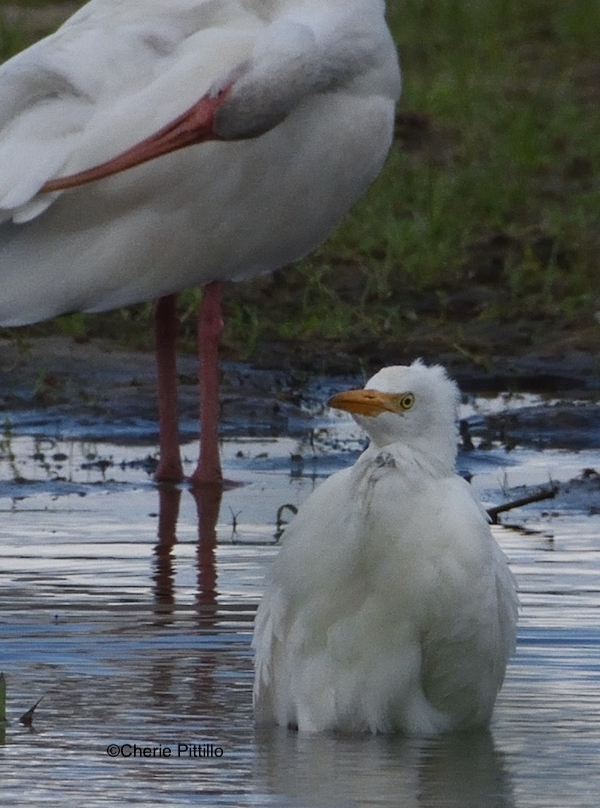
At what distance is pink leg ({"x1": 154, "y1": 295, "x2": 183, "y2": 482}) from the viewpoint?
28.1 ft

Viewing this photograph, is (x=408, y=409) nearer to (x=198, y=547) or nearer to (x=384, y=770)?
(x=384, y=770)

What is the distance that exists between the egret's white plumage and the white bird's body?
2.31 meters

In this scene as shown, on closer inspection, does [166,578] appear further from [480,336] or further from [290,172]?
[480,336]

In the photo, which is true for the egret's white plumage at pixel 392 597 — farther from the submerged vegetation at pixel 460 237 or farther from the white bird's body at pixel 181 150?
the submerged vegetation at pixel 460 237

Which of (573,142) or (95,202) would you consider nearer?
(95,202)

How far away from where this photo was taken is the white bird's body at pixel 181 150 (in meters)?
7.64

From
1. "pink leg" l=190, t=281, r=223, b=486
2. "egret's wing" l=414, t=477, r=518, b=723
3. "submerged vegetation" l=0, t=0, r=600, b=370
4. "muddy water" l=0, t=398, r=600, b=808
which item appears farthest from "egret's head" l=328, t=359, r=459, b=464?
"submerged vegetation" l=0, t=0, r=600, b=370

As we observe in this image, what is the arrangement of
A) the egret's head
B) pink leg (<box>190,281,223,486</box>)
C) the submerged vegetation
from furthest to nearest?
the submerged vegetation
pink leg (<box>190,281,223,486</box>)
the egret's head

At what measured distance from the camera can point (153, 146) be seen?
757 centimetres

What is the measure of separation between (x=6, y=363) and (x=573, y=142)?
5741mm

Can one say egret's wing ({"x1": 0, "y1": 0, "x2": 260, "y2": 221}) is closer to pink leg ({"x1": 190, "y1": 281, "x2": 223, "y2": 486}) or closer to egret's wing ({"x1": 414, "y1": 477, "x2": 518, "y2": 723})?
pink leg ({"x1": 190, "y1": 281, "x2": 223, "y2": 486})

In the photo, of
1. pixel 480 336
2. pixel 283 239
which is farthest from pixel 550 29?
pixel 283 239

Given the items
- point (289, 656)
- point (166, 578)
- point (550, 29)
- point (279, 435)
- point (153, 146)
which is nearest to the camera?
point (289, 656)

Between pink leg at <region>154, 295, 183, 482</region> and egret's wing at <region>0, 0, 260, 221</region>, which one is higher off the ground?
egret's wing at <region>0, 0, 260, 221</region>
